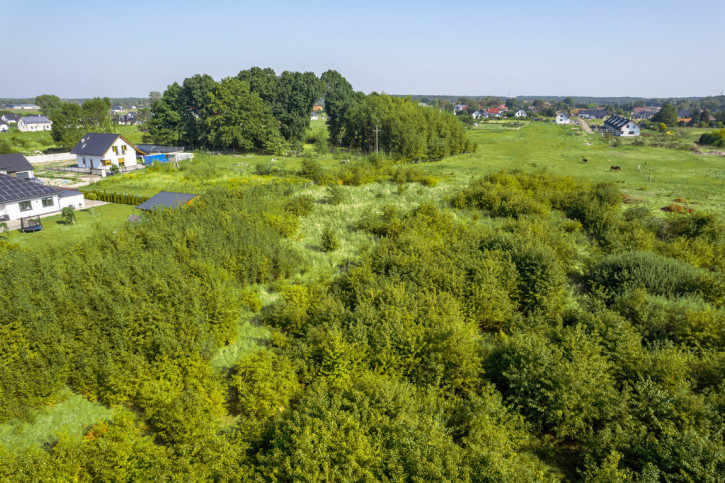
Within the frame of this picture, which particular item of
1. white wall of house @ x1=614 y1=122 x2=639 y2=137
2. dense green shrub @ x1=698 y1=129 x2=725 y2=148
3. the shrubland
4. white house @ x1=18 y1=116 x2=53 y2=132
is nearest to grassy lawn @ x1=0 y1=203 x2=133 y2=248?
the shrubland

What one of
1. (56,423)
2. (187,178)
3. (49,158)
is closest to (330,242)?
(56,423)

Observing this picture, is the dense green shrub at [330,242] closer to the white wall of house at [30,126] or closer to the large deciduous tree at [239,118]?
the large deciduous tree at [239,118]

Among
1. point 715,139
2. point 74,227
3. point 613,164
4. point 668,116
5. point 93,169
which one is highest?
point 668,116

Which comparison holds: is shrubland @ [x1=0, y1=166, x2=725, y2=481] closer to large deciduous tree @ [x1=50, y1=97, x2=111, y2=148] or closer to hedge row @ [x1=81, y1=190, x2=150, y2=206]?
hedge row @ [x1=81, y1=190, x2=150, y2=206]

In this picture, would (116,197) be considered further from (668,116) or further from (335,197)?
(668,116)

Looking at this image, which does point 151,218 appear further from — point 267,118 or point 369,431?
point 267,118

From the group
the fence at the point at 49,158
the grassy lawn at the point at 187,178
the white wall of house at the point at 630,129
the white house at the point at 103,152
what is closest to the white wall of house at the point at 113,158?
the white house at the point at 103,152
